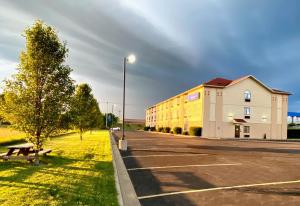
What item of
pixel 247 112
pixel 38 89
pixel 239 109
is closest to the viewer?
pixel 38 89

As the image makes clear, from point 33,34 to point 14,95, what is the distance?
2844 mm

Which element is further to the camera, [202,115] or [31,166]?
[202,115]

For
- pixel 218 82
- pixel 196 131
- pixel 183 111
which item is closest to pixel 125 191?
pixel 196 131

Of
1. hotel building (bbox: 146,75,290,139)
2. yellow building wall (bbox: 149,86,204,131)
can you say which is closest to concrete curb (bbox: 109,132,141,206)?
hotel building (bbox: 146,75,290,139)

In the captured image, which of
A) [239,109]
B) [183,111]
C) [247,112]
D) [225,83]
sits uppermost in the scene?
[225,83]

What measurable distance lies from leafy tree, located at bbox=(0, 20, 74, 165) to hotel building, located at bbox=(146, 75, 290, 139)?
123ft

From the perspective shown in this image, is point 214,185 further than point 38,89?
No

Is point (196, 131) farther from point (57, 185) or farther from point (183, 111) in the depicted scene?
point (57, 185)

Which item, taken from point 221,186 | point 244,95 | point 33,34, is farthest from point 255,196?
point 244,95

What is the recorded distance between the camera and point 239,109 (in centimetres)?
4978

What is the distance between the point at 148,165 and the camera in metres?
13.1

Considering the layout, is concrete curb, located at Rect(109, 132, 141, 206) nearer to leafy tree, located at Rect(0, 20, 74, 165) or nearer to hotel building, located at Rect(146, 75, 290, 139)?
leafy tree, located at Rect(0, 20, 74, 165)

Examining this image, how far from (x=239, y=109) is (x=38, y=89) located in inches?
1697

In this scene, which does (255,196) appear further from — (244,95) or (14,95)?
(244,95)
